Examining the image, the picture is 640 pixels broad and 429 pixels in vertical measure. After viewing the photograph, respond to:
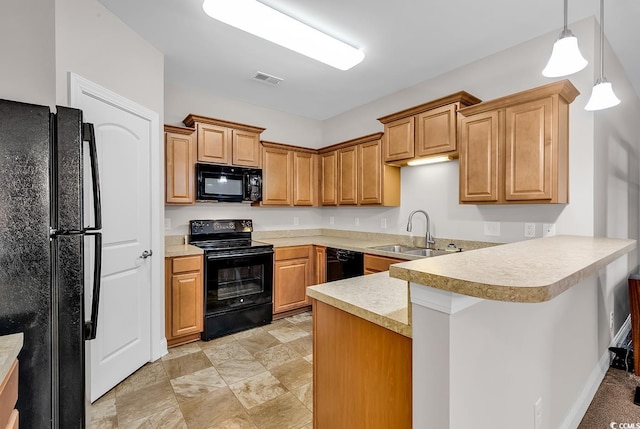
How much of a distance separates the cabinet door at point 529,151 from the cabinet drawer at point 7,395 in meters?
2.83

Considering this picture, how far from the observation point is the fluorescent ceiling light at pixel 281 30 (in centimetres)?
196

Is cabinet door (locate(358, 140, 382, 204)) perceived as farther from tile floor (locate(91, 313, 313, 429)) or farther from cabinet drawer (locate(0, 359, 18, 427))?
cabinet drawer (locate(0, 359, 18, 427))

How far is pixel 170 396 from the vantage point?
207cm

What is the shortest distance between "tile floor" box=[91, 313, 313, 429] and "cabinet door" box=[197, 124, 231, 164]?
1.95 m

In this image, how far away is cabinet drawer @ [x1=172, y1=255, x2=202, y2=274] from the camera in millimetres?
2781

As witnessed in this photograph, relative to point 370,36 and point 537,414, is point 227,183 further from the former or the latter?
point 537,414

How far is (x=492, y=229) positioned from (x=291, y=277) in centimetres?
222

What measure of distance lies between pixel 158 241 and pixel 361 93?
2.80 metres

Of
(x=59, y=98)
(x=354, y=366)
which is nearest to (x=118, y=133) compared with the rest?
(x=59, y=98)

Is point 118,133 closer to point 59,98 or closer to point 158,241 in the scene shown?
point 59,98

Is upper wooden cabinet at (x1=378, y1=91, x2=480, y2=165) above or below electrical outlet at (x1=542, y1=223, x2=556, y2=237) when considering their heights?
above

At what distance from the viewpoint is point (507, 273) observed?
0.84 meters

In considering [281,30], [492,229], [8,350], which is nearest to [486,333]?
[8,350]

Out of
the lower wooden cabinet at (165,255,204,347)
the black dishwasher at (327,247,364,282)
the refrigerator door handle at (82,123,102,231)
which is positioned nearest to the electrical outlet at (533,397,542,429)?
the black dishwasher at (327,247,364,282)
